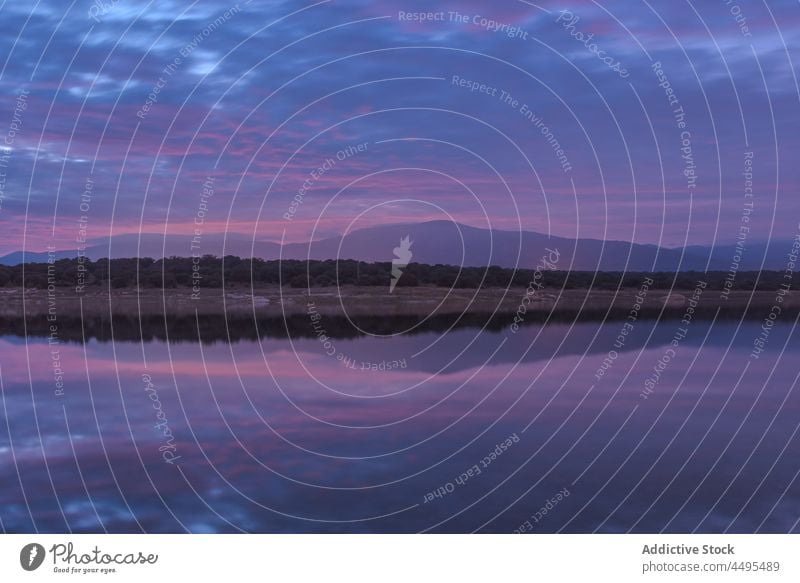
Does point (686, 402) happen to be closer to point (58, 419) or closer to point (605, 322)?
point (58, 419)

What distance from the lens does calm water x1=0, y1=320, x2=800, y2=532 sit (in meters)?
18.5

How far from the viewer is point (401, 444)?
81.6 ft

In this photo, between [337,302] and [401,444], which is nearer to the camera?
[401,444]

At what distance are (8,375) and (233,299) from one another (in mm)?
37332

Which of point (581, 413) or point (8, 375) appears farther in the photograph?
point (8, 375)

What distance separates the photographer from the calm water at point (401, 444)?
60.8ft

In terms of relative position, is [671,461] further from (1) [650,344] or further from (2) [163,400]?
(1) [650,344]

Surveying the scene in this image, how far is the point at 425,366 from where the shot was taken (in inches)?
1559

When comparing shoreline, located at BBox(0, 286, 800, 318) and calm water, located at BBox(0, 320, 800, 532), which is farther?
shoreline, located at BBox(0, 286, 800, 318)

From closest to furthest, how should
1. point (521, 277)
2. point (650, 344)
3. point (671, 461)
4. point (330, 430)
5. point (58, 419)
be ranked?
1. point (671, 461)
2. point (330, 430)
3. point (58, 419)
4. point (650, 344)
5. point (521, 277)

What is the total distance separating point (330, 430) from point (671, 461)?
393 inches

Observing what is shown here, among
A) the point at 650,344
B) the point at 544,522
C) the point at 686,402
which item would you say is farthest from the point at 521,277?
the point at 544,522

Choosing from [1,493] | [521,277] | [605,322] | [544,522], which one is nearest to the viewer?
[544,522]

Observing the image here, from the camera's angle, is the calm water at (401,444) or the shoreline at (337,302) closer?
the calm water at (401,444)
